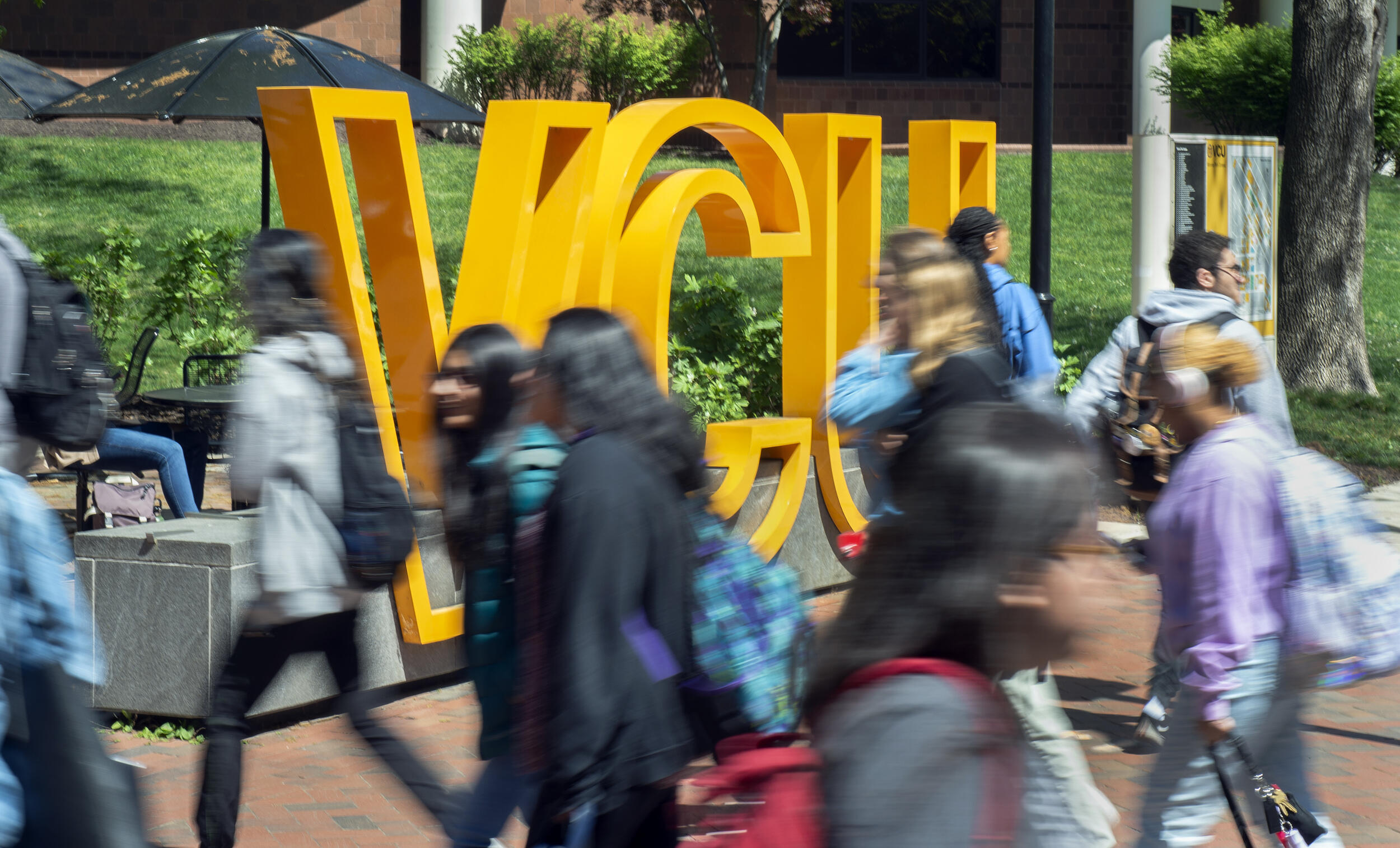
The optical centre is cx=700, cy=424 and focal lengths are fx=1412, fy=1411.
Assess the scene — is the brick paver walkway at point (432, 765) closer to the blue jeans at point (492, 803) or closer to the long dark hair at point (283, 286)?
the blue jeans at point (492, 803)

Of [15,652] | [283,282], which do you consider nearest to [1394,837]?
[283,282]

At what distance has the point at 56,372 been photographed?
12.0 feet

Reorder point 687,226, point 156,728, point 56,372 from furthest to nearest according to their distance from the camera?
1. point 687,226
2. point 156,728
3. point 56,372

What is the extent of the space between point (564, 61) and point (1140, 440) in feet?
76.1

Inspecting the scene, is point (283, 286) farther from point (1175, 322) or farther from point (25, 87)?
point (25, 87)

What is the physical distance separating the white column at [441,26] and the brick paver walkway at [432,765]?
2202 cm

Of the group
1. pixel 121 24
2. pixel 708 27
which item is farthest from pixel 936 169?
pixel 121 24

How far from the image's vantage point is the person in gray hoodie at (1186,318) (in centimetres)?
420

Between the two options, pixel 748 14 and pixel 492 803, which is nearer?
pixel 492 803

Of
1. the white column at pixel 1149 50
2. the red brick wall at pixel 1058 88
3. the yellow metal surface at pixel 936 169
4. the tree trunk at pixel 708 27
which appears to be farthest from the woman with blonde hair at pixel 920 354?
the white column at pixel 1149 50

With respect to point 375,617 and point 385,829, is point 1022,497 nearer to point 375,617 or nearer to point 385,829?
point 385,829

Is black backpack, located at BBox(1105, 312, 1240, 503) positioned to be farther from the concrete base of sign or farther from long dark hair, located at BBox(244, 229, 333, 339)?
the concrete base of sign

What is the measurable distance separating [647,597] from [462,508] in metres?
0.66

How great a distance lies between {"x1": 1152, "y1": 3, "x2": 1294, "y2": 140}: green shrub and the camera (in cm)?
2559
